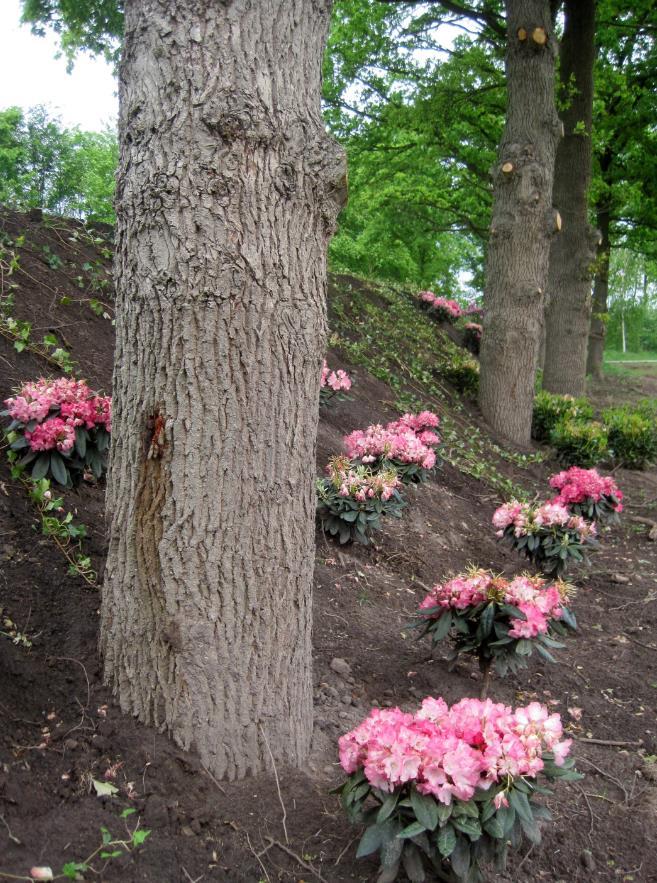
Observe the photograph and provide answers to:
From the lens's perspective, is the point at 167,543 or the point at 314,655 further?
the point at 314,655

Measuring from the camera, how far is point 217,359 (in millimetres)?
2209

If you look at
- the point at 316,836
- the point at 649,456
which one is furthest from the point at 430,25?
the point at 316,836

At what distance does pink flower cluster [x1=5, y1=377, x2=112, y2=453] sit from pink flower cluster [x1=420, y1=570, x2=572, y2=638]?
5.83ft

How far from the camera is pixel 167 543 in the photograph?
2.27 m

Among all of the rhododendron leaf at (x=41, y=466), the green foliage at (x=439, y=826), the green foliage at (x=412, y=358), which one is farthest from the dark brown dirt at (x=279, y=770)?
the green foliage at (x=412, y=358)

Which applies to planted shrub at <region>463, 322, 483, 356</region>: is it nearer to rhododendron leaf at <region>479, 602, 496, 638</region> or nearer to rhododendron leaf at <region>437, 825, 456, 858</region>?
rhododendron leaf at <region>479, 602, 496, 638</region>

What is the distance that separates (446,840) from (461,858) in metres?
0.11

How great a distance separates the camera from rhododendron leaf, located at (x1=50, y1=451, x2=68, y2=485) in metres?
3.27

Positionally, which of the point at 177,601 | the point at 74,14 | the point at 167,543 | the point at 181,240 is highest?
the point at 74,14

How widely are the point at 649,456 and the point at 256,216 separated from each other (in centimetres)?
871

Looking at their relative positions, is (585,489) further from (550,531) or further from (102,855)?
(102,855)

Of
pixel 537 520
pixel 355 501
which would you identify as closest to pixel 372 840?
pixel 355 501

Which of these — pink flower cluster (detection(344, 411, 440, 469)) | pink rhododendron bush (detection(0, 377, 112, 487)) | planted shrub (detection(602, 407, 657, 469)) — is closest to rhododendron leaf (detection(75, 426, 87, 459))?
pink rhododendron bush (detection(0, 377, 112, 487))

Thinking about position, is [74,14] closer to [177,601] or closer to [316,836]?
[177,601]
